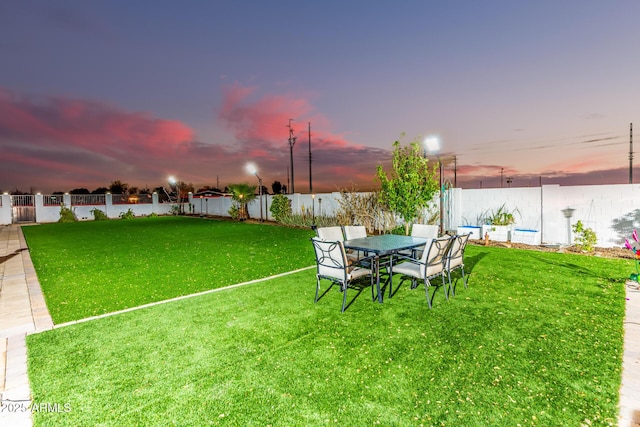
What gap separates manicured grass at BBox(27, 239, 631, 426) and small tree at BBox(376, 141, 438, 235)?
4.36 meters

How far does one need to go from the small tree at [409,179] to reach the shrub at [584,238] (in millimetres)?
3658

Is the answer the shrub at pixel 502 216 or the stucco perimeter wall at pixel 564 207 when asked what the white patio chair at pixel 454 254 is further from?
the stucco perimeter wall at pixel 564 207

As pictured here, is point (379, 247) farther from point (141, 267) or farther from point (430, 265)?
point (141, 267)

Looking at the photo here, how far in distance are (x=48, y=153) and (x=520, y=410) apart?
36.5 m

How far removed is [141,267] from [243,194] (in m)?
13.7

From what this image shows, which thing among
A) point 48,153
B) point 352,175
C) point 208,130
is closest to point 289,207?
point 352,175

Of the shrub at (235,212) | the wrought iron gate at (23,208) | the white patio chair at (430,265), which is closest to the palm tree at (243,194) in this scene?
the shrub at (235,212)

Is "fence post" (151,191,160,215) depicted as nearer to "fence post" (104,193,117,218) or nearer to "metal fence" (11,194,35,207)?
"fence post" (104,193,117,218)

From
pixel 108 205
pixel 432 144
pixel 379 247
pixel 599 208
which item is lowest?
pixel 379 247

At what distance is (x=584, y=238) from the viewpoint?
25.4ft

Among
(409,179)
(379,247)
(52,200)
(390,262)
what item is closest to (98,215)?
(52,200)

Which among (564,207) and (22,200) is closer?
(564,207)

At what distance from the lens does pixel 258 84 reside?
1430cm

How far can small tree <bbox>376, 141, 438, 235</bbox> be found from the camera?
28.1 ft
